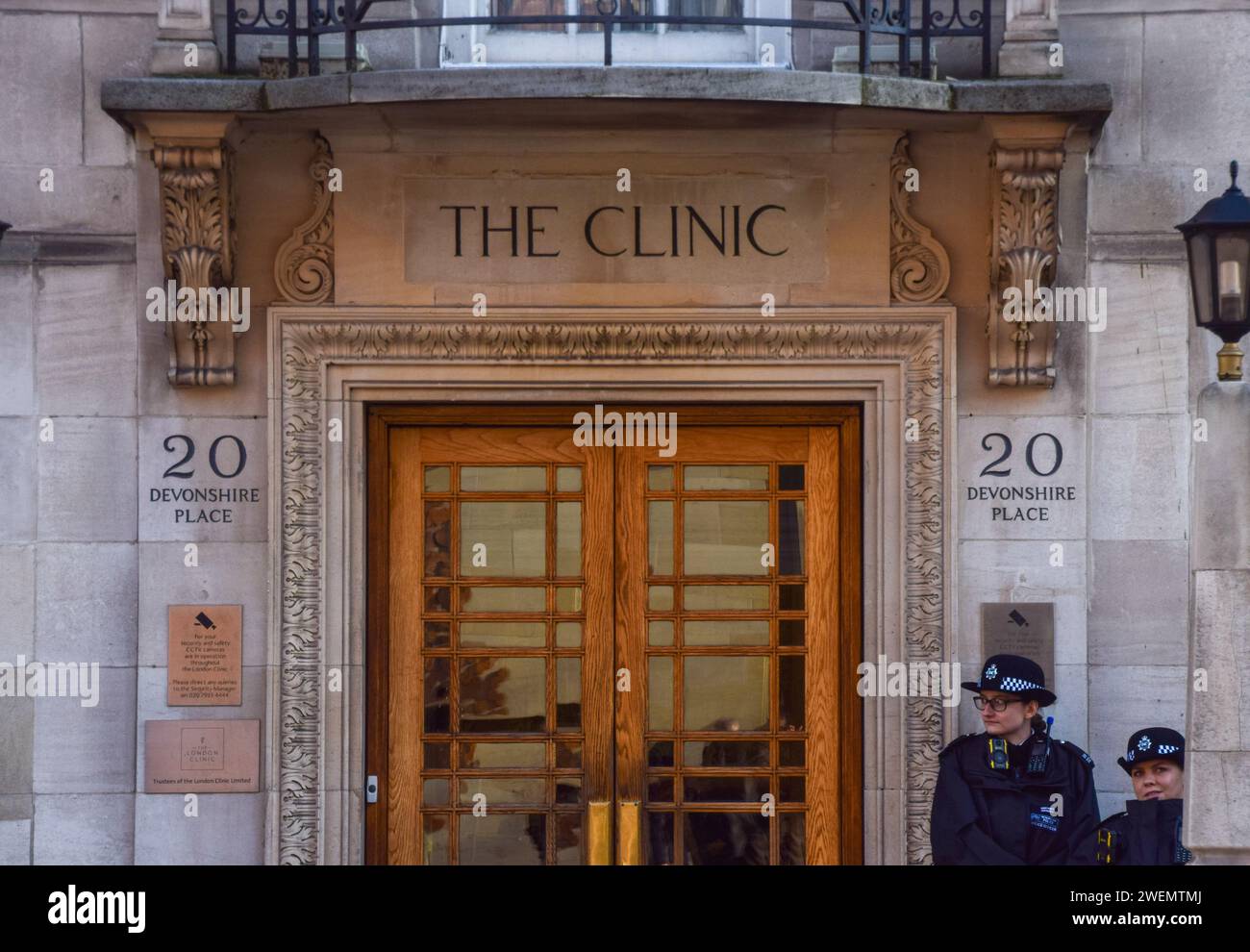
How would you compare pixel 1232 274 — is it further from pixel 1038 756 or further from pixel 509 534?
pixel 509 534

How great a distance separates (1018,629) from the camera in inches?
316

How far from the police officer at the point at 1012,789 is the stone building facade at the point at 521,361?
0.64ft

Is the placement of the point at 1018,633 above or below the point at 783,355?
below

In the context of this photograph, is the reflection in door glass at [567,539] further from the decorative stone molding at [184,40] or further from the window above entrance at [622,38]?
the decorative stone molding at [184,40]

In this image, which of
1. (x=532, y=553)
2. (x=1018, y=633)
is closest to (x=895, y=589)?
(x=1018, y=633)

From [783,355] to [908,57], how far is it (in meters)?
1.51

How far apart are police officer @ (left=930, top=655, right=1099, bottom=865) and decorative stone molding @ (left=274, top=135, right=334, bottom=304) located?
3.60 meters

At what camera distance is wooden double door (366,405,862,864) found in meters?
8.29

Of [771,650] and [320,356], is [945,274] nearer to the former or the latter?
[771,650]

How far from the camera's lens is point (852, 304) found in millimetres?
8109

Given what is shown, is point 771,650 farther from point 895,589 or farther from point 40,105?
point 40,105

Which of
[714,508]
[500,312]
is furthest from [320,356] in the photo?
[714,508]
